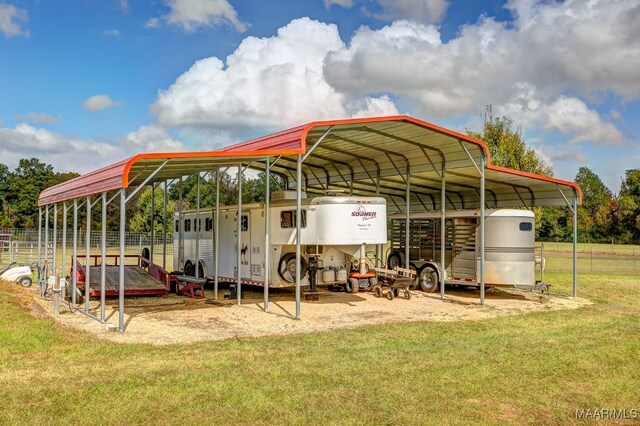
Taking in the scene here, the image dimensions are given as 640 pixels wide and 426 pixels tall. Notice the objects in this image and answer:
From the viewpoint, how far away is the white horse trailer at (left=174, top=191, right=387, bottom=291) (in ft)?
49.7

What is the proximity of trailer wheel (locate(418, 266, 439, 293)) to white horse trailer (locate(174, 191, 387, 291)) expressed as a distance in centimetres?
303

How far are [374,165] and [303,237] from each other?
5916 mm

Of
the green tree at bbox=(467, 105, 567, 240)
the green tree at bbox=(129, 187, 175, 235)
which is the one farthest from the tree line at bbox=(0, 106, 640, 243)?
the green tree at bbox=(467, 105, 567, 240)

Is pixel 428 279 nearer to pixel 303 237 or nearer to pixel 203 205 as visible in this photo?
pixel 303 237

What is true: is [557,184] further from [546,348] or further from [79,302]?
[79,302]

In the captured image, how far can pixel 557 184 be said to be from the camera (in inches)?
762

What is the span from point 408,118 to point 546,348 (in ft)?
21.2

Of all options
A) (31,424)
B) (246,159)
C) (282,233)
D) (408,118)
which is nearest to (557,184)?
(408,118)

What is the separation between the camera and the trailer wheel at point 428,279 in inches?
758

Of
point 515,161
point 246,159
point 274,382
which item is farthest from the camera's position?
point 515,161

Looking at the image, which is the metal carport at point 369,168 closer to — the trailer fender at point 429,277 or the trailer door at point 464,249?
the trailer door at point 464,249

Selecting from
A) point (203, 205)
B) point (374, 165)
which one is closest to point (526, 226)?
point (374, 165)

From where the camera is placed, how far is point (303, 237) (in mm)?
15383

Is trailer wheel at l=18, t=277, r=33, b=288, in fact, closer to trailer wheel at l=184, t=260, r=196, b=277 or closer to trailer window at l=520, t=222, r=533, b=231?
trailer wheel at l=184, t=260, r=196, b=277
